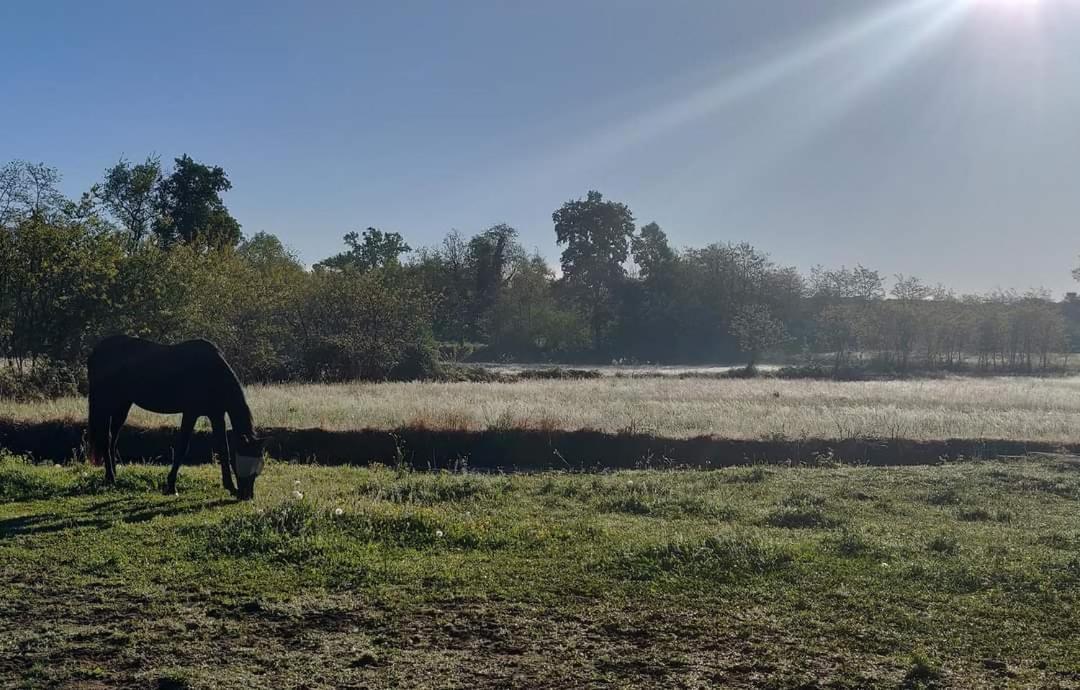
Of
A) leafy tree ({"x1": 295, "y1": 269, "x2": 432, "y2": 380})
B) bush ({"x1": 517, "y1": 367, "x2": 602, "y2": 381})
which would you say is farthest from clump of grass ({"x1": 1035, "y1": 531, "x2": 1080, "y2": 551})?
bush ({"x1": 517, "y1": 367, "x2": 602, "y2": 381})

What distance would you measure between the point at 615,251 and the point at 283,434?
74.8m

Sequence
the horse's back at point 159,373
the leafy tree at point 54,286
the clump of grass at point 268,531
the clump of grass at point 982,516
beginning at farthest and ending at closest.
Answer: the leafy tree at point 54,286, the horse's back at point 159,373, the clump of grass at point 982,516, the clump of grass at point 268,531

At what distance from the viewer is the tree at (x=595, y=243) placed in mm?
90275

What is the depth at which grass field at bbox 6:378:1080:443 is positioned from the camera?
19.8m

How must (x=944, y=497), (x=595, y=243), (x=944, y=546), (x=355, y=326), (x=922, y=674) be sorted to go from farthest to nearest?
(x=595, y=243), (x=355, y=326), (x=944, y=497), (x=944, y=546), (x=922, y=674)

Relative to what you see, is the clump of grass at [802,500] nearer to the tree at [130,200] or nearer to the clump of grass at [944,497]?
the clump of grass at [944,497]

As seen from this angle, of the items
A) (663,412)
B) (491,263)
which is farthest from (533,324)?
(663,412)

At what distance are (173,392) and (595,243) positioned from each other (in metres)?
80.7

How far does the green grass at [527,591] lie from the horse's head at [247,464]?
355 millimetres

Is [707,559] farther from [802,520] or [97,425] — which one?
[97,425]

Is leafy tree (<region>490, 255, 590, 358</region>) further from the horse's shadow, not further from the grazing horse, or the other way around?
the horse's shadow

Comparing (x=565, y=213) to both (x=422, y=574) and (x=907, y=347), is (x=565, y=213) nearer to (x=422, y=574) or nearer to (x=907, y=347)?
(x=907, y=347)

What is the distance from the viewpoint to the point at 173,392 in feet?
39.2

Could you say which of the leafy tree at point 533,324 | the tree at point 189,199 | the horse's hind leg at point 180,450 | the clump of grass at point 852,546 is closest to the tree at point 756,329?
the leafy tree at point 533,324
